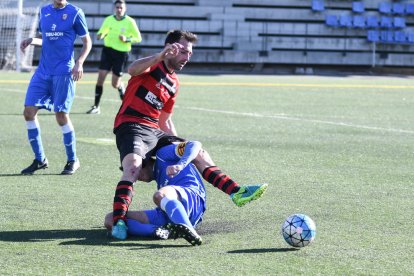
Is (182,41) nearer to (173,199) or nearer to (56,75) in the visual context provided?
(173,199)

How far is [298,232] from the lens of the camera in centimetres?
700

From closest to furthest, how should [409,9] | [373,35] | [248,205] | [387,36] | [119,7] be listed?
1. [248,205]
2. [119,7]
3. [373,35]
4. [387,36]
5. [409,9]

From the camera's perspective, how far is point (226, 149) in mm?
13500

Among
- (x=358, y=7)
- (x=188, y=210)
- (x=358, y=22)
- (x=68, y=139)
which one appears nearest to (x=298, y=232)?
(x=188, y=210)

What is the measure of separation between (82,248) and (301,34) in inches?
1266

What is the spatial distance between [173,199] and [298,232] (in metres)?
1.04

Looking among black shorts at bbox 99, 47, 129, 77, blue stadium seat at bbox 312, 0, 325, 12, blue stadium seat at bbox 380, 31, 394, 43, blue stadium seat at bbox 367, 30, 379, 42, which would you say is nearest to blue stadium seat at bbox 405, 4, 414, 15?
blue stadium seat at bbox 380, 31, 394, 43

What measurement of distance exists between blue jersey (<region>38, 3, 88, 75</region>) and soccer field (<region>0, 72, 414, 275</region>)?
4.26ft

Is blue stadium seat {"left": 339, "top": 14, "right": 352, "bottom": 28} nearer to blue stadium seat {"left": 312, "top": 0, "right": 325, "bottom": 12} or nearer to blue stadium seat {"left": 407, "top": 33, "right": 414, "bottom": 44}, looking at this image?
blue stadium seat {"left": 312, "top": 0, "right": 325, "bottom": 12}

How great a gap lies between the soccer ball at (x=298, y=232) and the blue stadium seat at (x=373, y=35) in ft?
105

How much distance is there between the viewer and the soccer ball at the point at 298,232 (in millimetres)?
7008

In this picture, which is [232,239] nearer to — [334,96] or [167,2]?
[334,96]

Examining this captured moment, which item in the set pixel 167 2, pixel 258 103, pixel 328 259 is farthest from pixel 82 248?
pixel 167 2

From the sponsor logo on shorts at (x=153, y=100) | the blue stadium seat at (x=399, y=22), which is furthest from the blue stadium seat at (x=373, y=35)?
the sponsor logo on shorts at (x=153, y=100)
